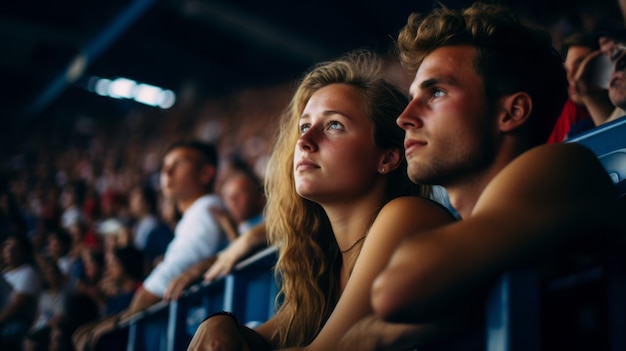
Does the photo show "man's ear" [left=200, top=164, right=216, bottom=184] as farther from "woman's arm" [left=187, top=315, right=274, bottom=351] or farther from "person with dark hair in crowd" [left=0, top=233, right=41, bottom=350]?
"woman's arm" [left=187, top=315, right=274, bottom=351]

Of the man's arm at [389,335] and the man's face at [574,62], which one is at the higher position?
the man's face at [574,62]

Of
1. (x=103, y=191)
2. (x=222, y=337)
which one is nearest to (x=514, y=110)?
(x=222, y=337)

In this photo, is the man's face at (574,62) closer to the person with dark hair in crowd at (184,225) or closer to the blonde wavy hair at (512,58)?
the blonde wavy hair at (512,58)

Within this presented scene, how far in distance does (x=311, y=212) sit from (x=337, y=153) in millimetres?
231

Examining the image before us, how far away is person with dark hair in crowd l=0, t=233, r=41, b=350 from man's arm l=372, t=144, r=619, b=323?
336 cm

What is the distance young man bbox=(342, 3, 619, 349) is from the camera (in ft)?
2.84

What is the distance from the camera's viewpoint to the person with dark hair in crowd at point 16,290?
3.71 meters

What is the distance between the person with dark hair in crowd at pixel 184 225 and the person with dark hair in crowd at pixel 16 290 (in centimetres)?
82

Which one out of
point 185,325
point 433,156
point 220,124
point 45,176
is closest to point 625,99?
point 433,156

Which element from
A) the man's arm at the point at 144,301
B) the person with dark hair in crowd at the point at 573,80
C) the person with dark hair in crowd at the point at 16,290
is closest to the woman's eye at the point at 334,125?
the person with dark hair in crowd at the point at 573,80

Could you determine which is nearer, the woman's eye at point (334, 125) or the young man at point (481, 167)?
the young man at point (481, 167)

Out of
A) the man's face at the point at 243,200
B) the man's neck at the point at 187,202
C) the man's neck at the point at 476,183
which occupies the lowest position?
the man's neck at the point at 476,183

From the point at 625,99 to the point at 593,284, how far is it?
828 mm

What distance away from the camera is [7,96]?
15.2 meters
